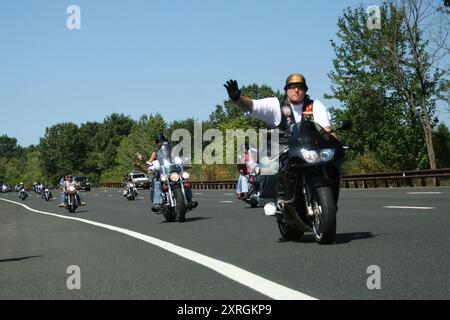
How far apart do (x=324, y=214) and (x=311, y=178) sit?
493 mm

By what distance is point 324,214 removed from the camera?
7.46 m

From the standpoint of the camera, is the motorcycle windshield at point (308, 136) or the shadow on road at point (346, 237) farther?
the shadow on road at point (346, 237)

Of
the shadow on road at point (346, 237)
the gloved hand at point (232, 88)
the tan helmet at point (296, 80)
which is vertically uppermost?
Result: the tan helmet at point (296, 80)

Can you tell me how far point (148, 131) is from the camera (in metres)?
120

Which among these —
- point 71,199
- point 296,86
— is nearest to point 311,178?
point 296,86

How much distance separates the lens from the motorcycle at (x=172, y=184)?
46.9 feet

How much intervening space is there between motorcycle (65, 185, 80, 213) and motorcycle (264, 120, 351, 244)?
56.2 ft

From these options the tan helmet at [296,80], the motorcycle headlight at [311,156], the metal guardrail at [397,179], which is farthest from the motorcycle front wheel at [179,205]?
the metal guardrail at [397,179]

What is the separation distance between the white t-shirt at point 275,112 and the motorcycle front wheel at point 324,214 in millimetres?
861

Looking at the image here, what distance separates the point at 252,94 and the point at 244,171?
120272 millimetres

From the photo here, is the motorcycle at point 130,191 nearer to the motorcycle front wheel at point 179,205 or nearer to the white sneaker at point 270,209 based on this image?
the motorcycle front wheel at point 179,205

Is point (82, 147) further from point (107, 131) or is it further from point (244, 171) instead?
point (244, 171)

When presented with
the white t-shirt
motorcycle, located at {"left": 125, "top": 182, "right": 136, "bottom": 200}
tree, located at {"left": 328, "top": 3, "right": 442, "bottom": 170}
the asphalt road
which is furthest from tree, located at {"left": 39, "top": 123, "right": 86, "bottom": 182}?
the white t-shirt

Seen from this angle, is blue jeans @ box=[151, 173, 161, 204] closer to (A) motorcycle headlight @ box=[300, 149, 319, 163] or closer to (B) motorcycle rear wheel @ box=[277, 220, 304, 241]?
→ (B) motorcycle rear wheel @ box=[277, 220, 304, 241]
